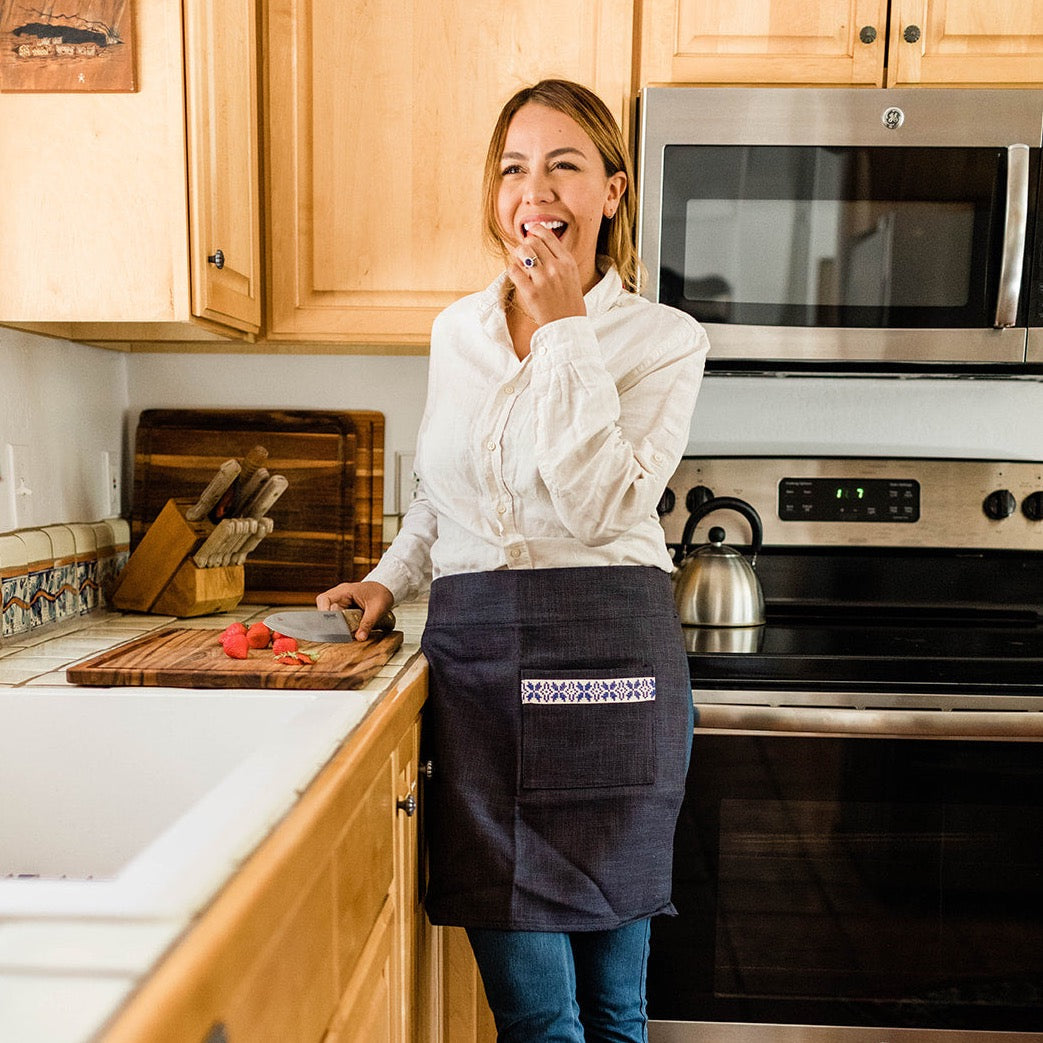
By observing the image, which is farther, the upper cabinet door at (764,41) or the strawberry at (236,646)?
the upper cabinet door at (764,41)

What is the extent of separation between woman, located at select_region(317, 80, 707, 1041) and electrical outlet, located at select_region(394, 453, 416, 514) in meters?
0.66

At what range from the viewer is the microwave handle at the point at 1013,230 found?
1.46 metres

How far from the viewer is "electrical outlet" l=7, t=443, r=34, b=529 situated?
1.37 m

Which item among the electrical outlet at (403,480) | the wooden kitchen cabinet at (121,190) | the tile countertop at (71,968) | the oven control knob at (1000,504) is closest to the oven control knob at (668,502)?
the electrical outlet at (403,480)

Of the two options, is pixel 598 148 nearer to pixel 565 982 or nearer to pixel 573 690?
pixel 573 690

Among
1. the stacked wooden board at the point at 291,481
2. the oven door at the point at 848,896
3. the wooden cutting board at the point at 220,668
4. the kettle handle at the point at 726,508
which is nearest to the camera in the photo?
the wooden cutting board at the point at 220,668

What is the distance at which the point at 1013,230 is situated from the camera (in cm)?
146

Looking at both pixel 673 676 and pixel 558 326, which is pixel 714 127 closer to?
pixel 558 326

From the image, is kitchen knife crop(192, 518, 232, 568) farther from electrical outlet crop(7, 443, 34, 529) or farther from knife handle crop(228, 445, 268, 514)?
electrical outlet crop(7, 443, 34, 529)

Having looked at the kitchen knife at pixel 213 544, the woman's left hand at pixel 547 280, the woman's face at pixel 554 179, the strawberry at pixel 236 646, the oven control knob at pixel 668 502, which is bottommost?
the strawberry at pixel 236 646

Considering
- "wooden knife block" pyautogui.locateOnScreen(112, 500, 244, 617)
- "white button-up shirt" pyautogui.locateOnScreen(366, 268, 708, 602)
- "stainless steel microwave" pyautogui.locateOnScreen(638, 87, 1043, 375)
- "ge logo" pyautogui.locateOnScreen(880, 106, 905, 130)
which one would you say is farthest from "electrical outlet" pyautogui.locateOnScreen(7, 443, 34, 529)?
"ge logo" pyautogui.locateOnScreen(880, 106, 905, 130)

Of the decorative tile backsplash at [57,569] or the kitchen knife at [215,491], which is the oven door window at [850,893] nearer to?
the kitchen knife at [215,491]

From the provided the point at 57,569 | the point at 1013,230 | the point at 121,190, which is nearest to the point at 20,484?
the point at 57,569

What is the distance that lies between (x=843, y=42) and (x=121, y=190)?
1.11 meters
